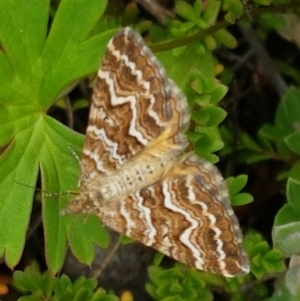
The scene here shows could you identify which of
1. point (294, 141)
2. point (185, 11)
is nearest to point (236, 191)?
point (294, 141)

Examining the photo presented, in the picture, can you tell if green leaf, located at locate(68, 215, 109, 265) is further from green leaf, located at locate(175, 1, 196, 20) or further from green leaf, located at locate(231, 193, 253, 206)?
green leaf, located at locate(175, 1, 196, 20)

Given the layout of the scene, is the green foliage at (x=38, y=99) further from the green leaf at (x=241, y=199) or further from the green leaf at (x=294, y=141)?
the green leaf at (x=294, y=141)

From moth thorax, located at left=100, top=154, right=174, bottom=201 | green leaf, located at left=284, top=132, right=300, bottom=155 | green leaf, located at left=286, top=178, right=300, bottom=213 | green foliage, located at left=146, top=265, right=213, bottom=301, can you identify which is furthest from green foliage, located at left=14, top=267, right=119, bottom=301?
green leaf, located at left=284, top=132, right=300, bottom=155

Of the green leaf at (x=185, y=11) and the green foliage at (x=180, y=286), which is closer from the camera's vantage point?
the green foliage at (x=180, y=286)

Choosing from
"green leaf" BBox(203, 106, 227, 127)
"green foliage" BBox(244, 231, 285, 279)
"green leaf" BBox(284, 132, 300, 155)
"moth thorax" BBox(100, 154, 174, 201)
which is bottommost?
"green foliage" BBox(244, 231, 285, 279)

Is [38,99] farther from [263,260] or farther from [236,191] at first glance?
[263,260]

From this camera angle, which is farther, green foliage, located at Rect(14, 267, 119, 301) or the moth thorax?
green foliage, located at Rect(14, 267, 119, 301)

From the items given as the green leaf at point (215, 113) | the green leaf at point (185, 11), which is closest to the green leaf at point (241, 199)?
the green leaf at point (215, 113)

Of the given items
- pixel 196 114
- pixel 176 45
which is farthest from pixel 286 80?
pixel 196 114

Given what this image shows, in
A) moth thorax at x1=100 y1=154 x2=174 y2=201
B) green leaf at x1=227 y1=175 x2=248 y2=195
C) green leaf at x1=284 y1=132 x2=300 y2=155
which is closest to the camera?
moth thorax at x1=100 y1=154 x2=174 y2=201
